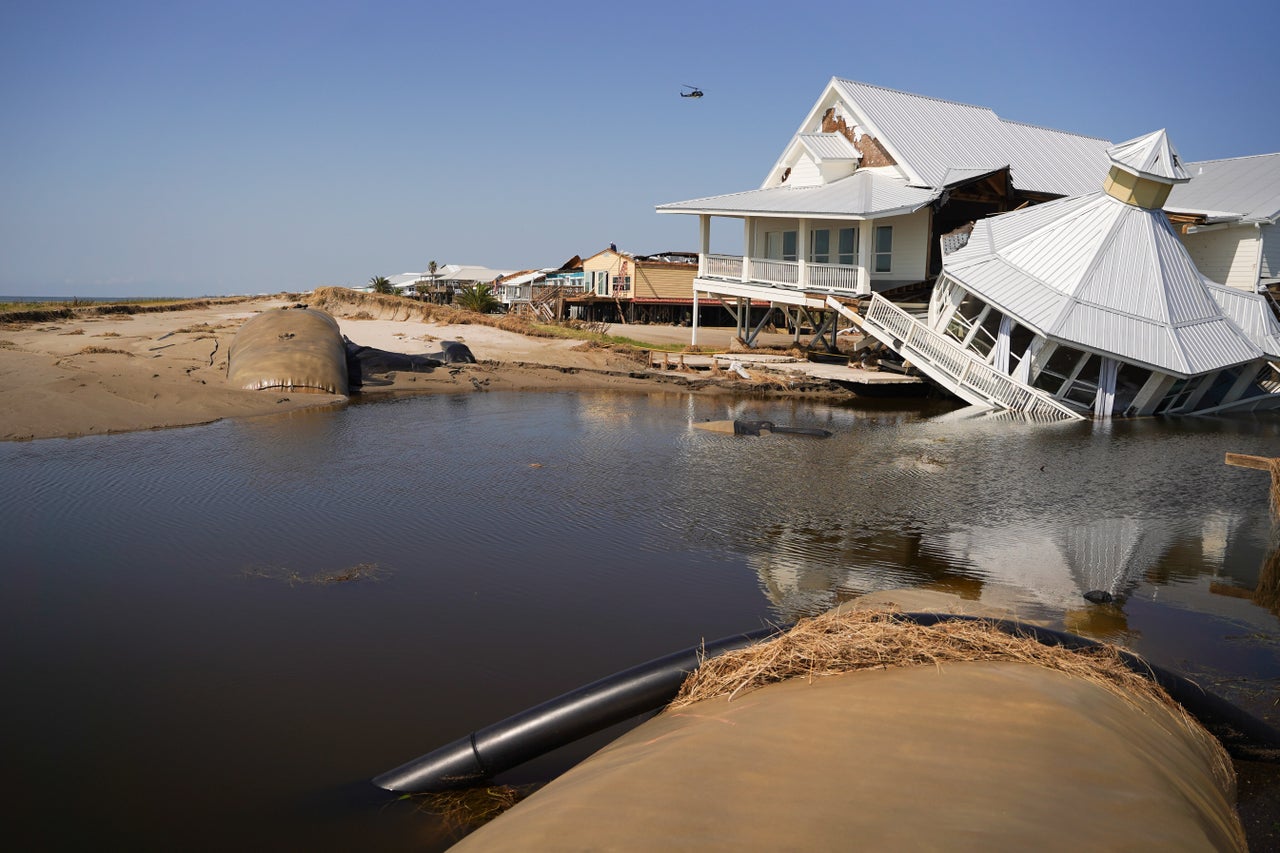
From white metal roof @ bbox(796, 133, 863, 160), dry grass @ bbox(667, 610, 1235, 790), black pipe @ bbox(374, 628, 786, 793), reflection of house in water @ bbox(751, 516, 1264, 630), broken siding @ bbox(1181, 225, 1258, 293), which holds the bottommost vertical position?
reflection of house in water @ bbox(751, 516, 1264, 630)

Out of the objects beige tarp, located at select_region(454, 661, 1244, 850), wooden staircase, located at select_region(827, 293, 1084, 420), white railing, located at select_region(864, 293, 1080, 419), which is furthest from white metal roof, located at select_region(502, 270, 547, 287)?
beige tarp, located at select_region(454, 661, 1244, 850)

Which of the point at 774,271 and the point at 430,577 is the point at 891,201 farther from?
the point at 430,577

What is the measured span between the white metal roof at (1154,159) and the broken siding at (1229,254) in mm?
7277

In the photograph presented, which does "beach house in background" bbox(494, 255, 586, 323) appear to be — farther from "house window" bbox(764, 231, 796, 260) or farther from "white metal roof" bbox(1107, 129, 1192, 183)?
"white metal roof" bbox(1107, 129, 1192, 183)

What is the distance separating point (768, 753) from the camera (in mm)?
3348

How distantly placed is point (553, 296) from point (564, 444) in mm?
37876

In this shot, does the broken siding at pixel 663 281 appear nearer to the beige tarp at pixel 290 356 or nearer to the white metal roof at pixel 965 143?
the white metal roof at pixel 965 143

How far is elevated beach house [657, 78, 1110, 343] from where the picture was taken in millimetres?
28750

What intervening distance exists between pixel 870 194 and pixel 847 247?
80.8 inches

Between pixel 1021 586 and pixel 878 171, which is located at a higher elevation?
pixel 878 171

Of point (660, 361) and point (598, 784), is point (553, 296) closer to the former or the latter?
point (660, 361)

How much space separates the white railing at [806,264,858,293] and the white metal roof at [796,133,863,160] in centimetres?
550

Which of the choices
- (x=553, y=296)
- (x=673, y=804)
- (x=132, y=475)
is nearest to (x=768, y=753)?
(x=673, y=804)

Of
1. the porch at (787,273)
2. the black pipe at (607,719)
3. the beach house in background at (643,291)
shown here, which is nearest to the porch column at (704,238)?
the porch at (787,273)
